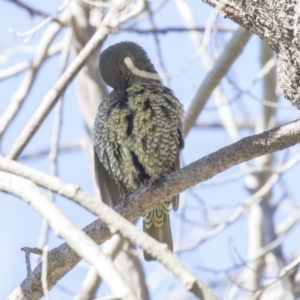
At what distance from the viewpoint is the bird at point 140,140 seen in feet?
17.4

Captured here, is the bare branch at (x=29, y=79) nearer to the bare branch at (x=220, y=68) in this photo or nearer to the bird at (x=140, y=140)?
the bird at (x=140, y=140)

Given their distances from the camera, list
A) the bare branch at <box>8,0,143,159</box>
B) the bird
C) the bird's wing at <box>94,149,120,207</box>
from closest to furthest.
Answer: the bare branch at <box>8,0,143,159</box> → the bird → the bird's wing at <box>94,149,120,207</box>

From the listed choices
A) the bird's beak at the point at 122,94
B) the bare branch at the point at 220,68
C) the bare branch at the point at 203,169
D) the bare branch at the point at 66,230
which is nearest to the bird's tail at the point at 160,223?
the bare branch at the point at 220,68

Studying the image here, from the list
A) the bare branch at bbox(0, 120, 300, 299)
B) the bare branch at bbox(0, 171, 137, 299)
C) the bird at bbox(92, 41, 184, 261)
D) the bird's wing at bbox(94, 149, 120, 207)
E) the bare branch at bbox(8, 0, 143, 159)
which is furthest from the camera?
the bird's wing at bbox(94, 149, 120, 207)

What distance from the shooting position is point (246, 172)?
6109mm

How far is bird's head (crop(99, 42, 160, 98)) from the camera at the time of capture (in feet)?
18.8

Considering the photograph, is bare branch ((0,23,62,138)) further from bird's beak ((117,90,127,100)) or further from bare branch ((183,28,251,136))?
bare branch ((183,28,251,136))

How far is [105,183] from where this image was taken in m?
5.72

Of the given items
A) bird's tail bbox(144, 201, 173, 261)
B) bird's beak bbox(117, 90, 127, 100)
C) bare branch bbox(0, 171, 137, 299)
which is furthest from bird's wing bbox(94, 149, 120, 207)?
bare branch bbox(0, 171, 137, 299)

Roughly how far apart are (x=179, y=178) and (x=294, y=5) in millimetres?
1171

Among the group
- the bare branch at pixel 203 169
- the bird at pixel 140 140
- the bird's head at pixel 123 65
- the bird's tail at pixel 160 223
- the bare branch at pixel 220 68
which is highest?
the bird's head at pixel 123 65

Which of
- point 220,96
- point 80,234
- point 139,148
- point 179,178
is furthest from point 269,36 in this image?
point 220,96

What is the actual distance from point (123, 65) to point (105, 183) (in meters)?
0.94

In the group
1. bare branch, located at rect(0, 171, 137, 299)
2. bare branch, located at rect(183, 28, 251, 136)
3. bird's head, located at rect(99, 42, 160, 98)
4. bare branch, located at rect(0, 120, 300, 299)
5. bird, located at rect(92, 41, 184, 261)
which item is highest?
bird's head, located at rect(99, 42, 160, 98)
